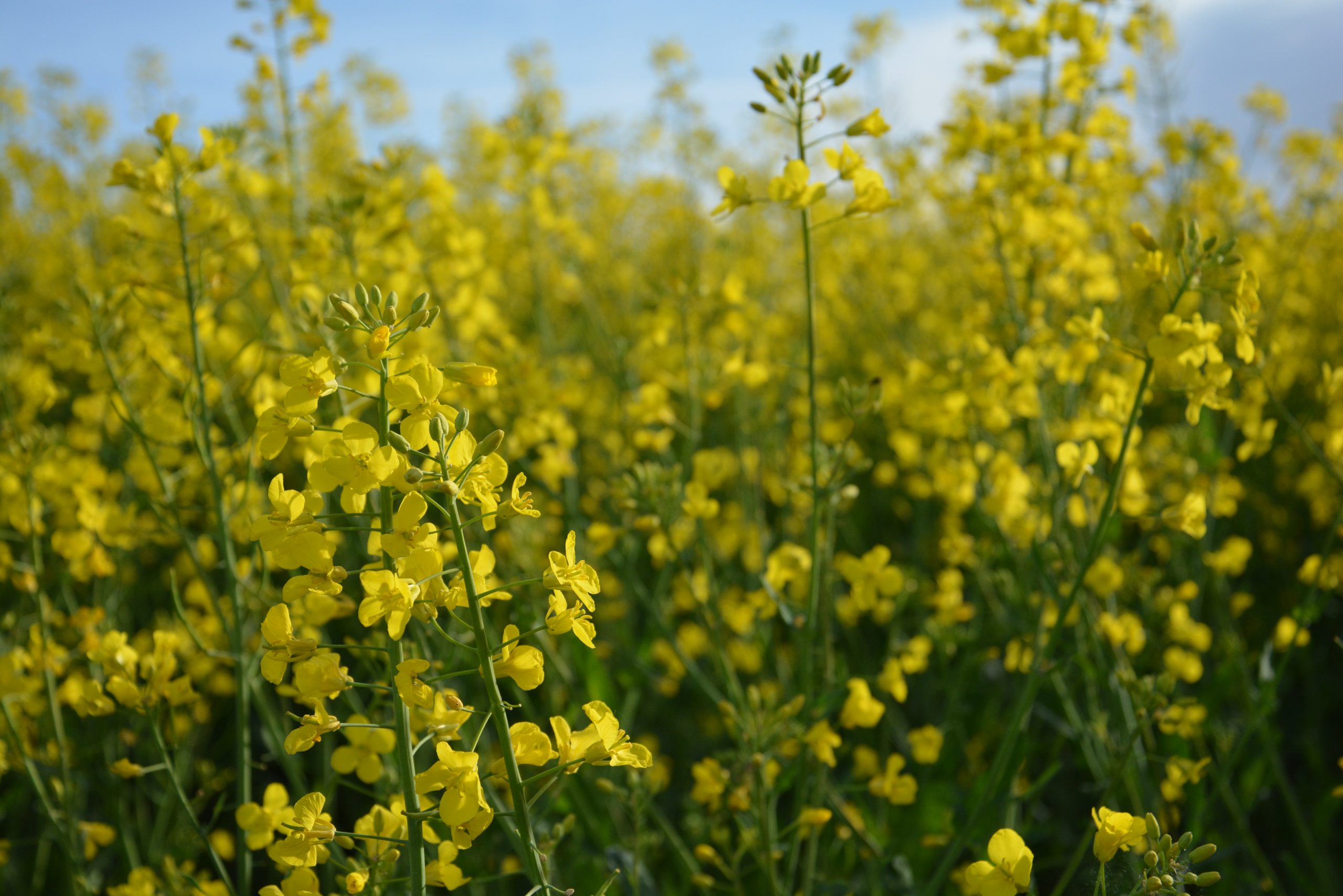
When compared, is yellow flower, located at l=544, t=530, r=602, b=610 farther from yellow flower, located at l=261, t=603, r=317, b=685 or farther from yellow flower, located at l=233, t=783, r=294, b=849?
yellow flower, located at l=233, t=783, r=294, b=849

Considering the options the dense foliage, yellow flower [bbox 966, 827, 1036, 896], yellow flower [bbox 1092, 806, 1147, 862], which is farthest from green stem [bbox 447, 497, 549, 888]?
yellow flower [bbox 1092, 806, 1147, 862]

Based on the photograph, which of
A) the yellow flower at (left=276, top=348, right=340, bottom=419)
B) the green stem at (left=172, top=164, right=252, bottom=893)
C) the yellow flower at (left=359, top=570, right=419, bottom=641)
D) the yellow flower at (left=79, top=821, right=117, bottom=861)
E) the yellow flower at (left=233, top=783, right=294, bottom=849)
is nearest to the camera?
the yellow flower at (left=359, top=570, right=419, bottom=641)

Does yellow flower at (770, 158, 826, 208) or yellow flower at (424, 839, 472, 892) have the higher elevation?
yellow flower at (770, 158, 826, 208)

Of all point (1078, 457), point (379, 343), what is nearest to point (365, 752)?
point (379, 343)

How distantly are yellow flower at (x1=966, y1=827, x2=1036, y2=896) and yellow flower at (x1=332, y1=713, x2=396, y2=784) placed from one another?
1.01m

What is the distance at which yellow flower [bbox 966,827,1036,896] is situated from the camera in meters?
1.35

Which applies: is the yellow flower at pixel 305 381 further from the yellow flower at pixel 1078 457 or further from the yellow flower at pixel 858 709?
the yellow flower at pixel 1078 457

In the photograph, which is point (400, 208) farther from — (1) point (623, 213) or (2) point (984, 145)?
(1) point (623, 213)

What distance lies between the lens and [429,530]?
1196mm

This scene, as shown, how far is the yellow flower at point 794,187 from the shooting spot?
2.02 meters

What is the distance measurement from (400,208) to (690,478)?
158 centimetres

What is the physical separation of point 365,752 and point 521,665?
→ 2.29 ft

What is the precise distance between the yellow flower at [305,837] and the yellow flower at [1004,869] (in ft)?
3.09

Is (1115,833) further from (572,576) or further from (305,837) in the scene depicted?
(305,837)
